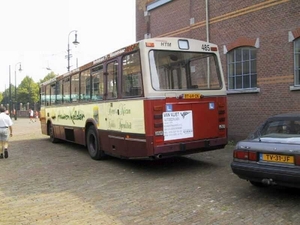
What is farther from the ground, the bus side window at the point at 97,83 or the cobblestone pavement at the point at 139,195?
the bus side window at the point at 97,83

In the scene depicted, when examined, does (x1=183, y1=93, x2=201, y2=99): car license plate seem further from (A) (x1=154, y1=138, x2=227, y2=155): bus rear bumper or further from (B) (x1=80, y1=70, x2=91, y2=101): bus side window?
(B) (x1=80, y1=70, x2=91, y2=101): bus side window

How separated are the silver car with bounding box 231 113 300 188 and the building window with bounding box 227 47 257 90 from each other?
6.74 m

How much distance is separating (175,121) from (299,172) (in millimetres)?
3282

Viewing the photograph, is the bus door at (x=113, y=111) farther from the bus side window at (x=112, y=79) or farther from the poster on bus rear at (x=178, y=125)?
the poster on bus rear at (x=178, y=125)

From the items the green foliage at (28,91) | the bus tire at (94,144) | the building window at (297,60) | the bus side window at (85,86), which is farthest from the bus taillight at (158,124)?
the green foliage at (28,91)

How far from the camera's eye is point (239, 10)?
1263cm

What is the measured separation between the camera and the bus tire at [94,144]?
973 cm

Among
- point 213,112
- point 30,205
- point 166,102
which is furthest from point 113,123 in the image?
point 30,205

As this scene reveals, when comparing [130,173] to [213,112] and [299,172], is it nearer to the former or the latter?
[213,112]

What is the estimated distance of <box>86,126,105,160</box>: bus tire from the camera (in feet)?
31.9

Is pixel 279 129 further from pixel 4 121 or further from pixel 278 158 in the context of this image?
pixel 4 121

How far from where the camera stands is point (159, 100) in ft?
24.3

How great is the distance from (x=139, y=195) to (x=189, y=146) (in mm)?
2100

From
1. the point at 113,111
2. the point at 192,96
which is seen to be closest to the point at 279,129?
the point at 192,96
